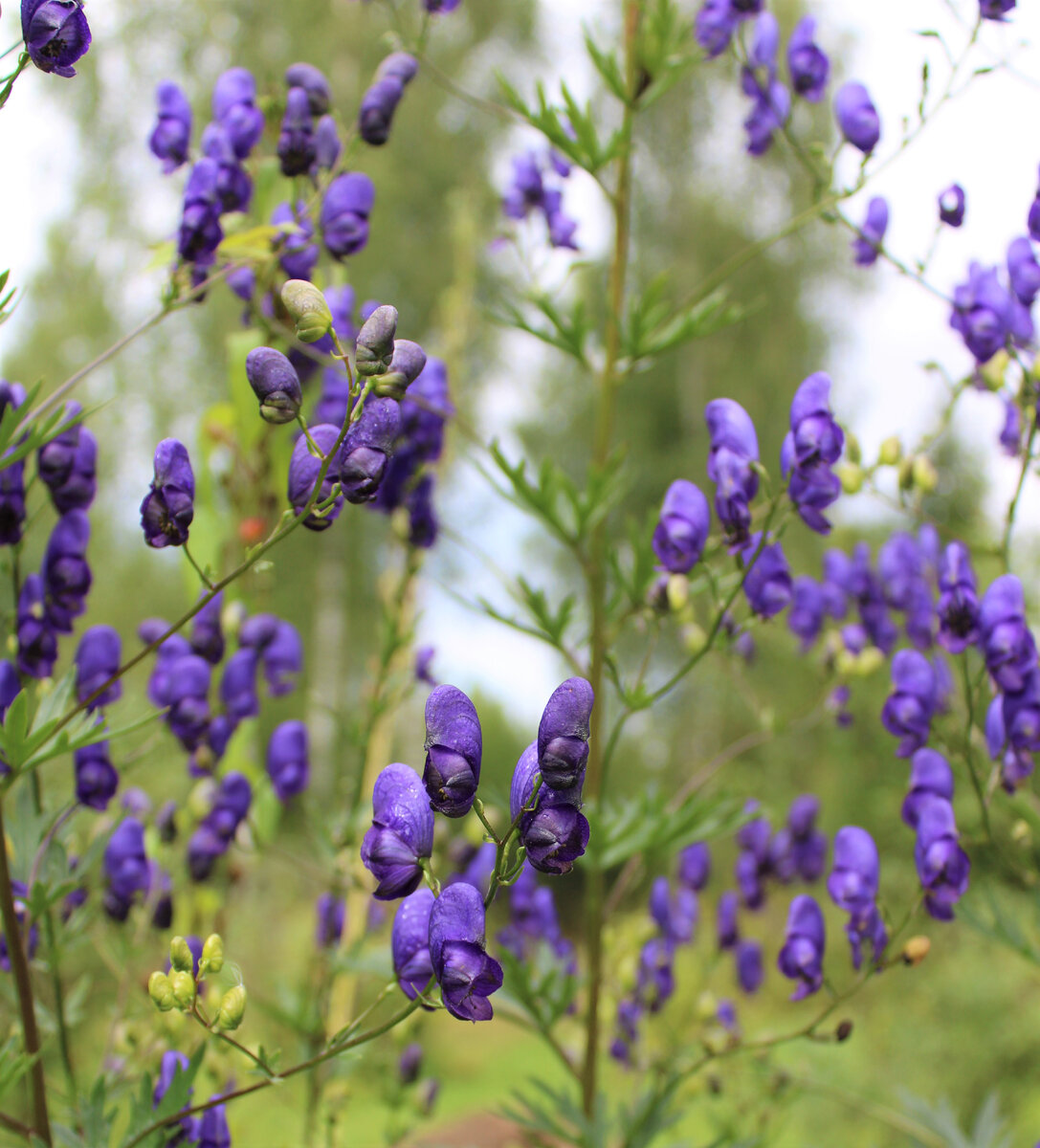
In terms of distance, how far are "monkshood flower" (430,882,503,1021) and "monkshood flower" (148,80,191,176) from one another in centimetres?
93

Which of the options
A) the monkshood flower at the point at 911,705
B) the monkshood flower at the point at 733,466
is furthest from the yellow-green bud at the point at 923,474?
the monkshood flower at the point at 733,466

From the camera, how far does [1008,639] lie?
107 cm

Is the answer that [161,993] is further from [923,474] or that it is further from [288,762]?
[923,474]

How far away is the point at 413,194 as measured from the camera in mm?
9227

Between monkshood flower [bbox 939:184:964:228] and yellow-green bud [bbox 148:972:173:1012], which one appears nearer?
yellow-green bud [bbox 148:972:173:1012]

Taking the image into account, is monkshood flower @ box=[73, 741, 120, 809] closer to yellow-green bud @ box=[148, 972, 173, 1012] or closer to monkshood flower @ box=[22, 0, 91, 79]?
yellow-green bud @ box=[148, 972, 173, 1012]

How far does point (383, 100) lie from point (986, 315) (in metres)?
0.74

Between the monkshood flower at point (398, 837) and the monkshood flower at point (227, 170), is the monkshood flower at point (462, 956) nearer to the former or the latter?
the monkshood flower at point (398, 837)

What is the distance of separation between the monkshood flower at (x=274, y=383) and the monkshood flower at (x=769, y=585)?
55cm

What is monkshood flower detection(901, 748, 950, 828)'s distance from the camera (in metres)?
1.05

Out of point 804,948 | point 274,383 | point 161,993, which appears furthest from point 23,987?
point 804,948

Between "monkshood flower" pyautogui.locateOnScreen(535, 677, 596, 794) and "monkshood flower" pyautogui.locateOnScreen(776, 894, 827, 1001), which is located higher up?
"monkshood flower" pyautogui.locateOnScreen(776, 894, 827, 1001)

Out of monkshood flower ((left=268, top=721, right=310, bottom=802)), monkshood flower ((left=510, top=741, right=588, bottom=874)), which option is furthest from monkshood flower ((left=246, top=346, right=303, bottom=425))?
monkshood flower ((left=268, top=721, right=310, bottom=802))

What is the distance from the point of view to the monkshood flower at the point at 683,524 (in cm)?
102
